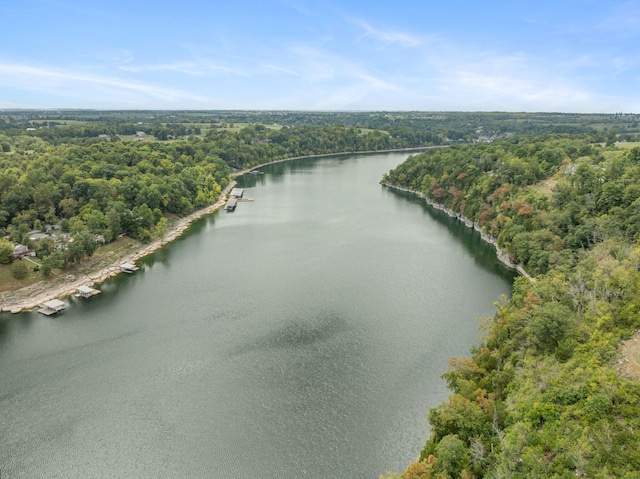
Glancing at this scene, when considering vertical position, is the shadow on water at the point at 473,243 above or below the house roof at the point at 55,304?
above

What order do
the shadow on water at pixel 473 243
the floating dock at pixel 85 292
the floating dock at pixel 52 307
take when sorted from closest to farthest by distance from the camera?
the floating dock at pixel 52 307 < the floating dock at pixel 85 292 < the shadow on water at pixel 473 243

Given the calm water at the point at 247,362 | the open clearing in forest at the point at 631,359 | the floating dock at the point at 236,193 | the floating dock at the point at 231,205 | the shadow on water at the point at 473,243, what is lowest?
the calm water at the point at 247,362

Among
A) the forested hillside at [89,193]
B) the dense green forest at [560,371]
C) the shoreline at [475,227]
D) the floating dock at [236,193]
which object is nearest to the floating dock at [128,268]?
the forested hillside at [89,193]

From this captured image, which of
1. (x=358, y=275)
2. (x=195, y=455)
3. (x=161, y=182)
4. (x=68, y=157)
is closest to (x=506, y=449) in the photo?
(x=195, y=455)

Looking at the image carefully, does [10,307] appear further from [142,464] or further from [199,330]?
[142,464]

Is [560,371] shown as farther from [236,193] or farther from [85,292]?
[236,193]

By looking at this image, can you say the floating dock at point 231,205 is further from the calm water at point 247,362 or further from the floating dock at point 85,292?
the floating dock at point 85,292
